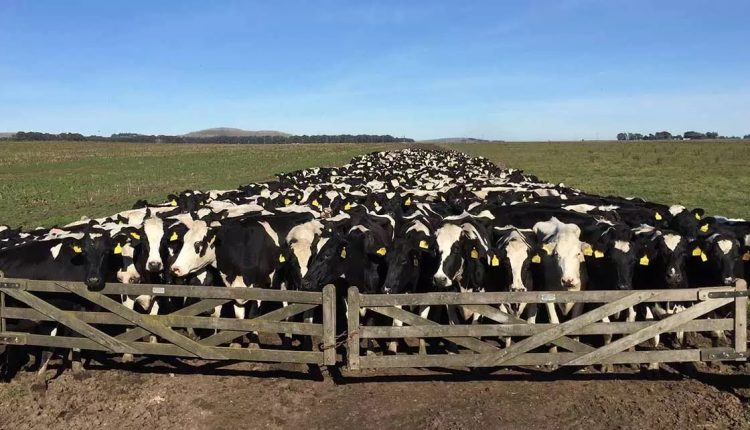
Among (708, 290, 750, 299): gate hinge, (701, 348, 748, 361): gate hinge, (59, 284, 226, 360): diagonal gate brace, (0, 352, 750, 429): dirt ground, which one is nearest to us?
(0, 352, 750, 429): dirt ground

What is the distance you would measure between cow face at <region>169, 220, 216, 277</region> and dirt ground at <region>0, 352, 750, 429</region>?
4.86 feet

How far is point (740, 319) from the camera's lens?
5.98 metres

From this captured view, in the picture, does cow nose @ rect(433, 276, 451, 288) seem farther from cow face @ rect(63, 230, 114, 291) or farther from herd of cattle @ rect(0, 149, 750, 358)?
cow face @ rect(63, 230, 114, 291)

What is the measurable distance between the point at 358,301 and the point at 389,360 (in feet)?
2.49

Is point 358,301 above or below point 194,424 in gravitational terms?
above

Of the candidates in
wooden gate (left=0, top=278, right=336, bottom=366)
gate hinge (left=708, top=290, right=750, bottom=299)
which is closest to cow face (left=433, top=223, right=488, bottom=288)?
wooden gate (left=0, top=278, right=336, bottom=366)

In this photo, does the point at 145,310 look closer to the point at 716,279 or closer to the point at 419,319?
the point at 419,319

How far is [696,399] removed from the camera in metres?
6.05

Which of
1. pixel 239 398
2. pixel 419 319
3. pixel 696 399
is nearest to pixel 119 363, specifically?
pixel 239 398

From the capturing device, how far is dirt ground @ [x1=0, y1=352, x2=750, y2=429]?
18.9 feet

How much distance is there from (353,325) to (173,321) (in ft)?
6.81

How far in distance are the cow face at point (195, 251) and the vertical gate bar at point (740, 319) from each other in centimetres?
665

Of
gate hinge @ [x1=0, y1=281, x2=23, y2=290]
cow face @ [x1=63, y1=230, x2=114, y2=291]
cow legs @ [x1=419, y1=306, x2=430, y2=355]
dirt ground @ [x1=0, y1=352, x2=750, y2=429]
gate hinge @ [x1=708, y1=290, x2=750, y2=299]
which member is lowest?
dirt ground @ [x1=0, y1=352, x2=750, y2=429]

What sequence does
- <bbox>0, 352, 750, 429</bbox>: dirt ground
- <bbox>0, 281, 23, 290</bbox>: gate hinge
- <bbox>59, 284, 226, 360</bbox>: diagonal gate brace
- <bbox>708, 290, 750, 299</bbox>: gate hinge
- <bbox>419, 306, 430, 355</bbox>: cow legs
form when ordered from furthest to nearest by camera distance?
1. <bbox>419, 306, 430, 355</bbox>: cow legs
2. <bbox>0, 281, 23, 290</bbox>: gate hinge
3. <bbox>59, 284, 226, 360</bbox>: diagonal gate brace
4. <bbox>708, 290, 750, 299</bbox>: gate hinge
5. <bbox>0, 352, 750, 429</bbox>: dirt ground
